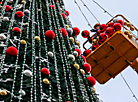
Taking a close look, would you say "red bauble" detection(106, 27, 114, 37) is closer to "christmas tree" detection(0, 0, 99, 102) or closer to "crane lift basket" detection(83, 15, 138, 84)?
"crane lift basket" detection(83, 15, 138, 84)

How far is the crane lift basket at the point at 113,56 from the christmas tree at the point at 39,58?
3.00m

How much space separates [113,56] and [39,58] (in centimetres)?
479

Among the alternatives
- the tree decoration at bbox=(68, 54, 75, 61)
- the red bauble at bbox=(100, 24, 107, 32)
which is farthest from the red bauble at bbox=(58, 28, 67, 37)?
the red bauble at bbox=(100, 24, 107, 32)

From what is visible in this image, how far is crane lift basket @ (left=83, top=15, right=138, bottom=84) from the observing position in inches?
328

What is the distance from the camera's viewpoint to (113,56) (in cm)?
859

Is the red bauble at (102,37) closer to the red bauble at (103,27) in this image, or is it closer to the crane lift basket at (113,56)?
the crane lift basket at (113,56)

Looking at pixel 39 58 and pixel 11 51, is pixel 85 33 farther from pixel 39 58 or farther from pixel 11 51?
pixel 11 51

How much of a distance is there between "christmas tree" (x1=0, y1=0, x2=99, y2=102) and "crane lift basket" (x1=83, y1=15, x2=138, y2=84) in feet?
9.85

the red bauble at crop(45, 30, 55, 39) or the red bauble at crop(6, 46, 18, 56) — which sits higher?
the red bauble at crop(45, 30, 55, 39)

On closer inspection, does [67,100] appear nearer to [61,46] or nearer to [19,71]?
[19,71]

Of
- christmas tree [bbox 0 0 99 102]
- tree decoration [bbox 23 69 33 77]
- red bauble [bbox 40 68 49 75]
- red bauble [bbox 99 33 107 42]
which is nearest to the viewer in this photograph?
christmas tree [bbox 0 0 99 102]

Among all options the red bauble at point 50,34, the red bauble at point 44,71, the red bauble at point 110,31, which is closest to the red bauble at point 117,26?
the red bauble at point 110,31

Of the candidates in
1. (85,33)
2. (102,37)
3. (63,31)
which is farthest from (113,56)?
Answer: (63,31)

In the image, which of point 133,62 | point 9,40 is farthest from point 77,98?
point 133,62
